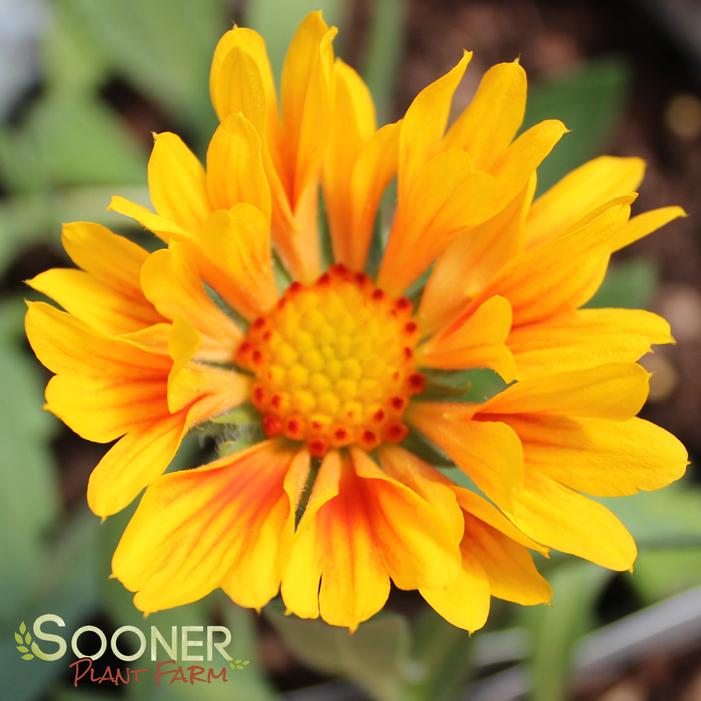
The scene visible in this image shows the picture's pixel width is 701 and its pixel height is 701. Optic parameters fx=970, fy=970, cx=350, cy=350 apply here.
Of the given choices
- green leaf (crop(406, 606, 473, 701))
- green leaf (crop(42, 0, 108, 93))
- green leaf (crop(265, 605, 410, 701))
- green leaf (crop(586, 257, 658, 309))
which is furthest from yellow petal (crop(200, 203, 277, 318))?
green leaf (crop(42, 0, 108, 93))

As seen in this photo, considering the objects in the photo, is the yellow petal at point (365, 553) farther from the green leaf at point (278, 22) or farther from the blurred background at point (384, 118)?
the green leaf at point (278, 22)

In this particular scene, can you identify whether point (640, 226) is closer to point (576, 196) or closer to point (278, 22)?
point (576, 196)

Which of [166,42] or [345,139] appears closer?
[345,139]

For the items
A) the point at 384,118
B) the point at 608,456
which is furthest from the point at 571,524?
the point at 384,118

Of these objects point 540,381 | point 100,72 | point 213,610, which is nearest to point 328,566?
point 540,381

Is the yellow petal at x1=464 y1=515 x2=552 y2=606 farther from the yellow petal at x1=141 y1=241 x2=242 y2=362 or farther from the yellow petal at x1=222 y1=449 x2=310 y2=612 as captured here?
the yellow petal at x1=141 y1=241 x2=242 y2=362

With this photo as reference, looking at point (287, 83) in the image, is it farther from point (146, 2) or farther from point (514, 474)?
point (146, 2)

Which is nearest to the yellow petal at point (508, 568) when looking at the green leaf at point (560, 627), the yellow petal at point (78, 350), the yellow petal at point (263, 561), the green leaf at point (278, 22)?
the yellow petal at point (263, 561)
